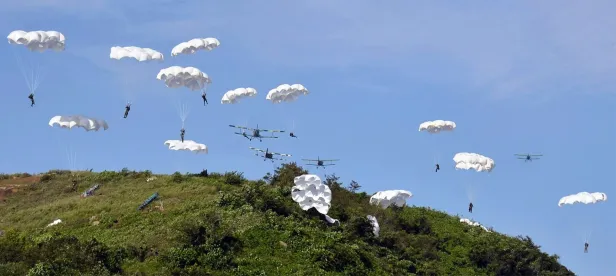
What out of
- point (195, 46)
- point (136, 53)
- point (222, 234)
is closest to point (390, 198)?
point (195, 46)

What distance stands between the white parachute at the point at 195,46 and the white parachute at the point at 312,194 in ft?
40.6

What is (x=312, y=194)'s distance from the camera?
57656 millimetres

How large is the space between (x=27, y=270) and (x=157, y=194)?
57.9ft

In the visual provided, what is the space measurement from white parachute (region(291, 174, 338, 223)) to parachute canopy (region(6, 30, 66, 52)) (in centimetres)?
1814

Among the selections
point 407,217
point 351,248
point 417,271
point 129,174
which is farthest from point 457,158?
point 129,174

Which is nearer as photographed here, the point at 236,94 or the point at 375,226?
the point at 375,226

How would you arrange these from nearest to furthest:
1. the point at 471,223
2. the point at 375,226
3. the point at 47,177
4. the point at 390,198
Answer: the point at 375,226, the point at 390,198, the point at 471,223, the point at 47,177

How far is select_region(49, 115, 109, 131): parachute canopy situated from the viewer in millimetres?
60544

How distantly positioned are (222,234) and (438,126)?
79.3 feet

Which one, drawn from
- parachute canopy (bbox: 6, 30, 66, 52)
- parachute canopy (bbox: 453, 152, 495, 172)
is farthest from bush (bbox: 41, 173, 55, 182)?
parachute canopy (bbox: 453, 152, 495, 172)

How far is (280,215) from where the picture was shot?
54.9m

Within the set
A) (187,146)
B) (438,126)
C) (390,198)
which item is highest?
(438,126)

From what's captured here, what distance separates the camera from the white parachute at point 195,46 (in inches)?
2468

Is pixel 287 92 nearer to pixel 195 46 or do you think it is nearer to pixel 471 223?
pixel 195 46
